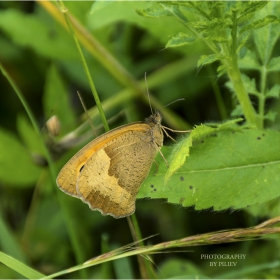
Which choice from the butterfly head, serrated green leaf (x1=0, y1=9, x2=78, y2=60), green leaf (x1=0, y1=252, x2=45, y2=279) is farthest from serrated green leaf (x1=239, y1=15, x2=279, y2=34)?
serrated green leaf (x1=0, y1=9, x2=78, y2=60)

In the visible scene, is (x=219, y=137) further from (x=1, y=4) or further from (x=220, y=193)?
(x=1, y=4)

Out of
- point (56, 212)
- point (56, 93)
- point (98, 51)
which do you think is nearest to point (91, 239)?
point (56, 212)

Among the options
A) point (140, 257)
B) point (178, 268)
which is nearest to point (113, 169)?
point (140, 257)

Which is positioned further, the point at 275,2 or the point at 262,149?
the point at 275,2

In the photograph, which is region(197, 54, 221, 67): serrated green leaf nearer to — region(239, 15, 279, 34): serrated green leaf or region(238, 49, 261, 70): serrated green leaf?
region(239, 15, 279, 34): serrated green leaf

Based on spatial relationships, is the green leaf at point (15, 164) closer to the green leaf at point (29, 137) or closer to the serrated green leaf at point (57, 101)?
the green leaf at point (29, 137)

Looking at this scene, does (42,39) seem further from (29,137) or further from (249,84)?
(249,84)

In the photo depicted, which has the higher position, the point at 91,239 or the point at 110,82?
the point at 110,82

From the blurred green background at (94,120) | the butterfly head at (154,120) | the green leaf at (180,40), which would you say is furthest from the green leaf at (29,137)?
the green leaf at (180,40)
